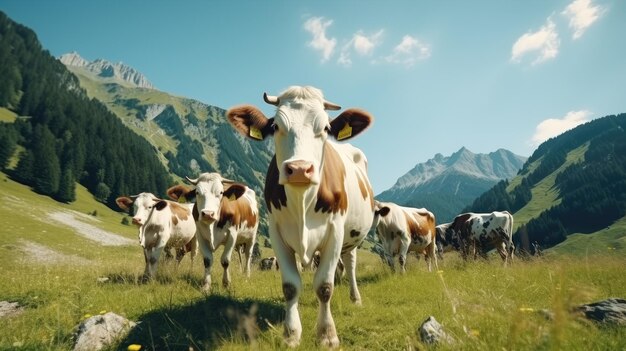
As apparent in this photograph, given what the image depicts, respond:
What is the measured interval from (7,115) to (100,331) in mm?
136358

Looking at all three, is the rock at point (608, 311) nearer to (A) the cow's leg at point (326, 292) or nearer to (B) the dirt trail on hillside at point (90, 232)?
(A) the cow's leg at point (326, 292)

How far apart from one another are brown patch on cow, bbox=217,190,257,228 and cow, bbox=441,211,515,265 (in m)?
11.7

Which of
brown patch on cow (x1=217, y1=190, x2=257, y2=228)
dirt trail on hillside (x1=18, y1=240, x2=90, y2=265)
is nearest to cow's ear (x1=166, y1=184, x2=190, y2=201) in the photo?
brown patch on cow (x1=217, y1=190, x2=257, y2=228)

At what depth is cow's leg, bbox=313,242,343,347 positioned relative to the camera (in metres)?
4.38

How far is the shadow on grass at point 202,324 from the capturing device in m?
4.44

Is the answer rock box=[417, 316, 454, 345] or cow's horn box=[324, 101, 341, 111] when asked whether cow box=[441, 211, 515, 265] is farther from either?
rock box=[417, 316, 454, 345]

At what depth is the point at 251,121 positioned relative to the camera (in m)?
5.20

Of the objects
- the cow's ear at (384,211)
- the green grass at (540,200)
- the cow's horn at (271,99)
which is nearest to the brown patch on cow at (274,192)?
the cow's horn at (271,99)

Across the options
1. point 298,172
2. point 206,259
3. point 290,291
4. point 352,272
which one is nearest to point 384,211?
point 352,272

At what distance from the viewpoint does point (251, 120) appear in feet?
17.1

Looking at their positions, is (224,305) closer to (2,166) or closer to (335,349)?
(335,349)

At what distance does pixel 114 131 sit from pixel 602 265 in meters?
131

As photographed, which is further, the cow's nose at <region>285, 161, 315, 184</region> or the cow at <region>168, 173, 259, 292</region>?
the cow at <region>168, 173, 259, 292</region>

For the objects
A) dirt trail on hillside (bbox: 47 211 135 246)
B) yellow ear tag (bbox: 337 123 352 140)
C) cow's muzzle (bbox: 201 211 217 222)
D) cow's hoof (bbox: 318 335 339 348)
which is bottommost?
dirt trail on hillside (bbox: 47 211 135 246)
